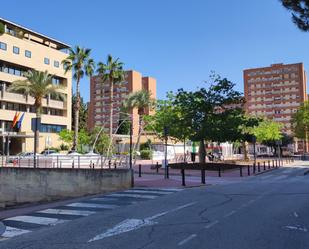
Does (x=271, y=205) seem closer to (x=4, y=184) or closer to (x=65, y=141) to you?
(x=4, y=184)

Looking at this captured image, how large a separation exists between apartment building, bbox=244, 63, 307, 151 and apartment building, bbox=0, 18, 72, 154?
76.0 m

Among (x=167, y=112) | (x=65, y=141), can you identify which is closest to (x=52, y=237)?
(x=167, y=112)

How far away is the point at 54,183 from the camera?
1920cm

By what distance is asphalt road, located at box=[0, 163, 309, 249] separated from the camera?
282 inches

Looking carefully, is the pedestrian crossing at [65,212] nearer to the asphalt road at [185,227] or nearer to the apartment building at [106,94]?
the asphalt road at [185,227]

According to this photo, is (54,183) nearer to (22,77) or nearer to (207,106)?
(207,106)

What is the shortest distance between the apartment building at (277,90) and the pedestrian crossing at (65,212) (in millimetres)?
116562

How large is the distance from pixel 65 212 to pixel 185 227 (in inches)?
177

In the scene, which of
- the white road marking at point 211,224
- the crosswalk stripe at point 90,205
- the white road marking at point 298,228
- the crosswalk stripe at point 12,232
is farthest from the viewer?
the crosswalk stripe at point 90,205

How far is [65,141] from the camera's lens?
63094mm

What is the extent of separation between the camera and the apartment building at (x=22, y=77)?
57281mm

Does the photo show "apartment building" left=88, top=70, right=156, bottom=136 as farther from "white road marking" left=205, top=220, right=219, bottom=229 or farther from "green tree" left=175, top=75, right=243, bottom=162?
"white road marking" left=205, top=220, right=219, bottom=229

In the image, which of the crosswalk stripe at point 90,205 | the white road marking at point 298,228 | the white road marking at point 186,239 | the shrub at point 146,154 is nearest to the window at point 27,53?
the shrub at point 146,154

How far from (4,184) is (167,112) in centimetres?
2429
